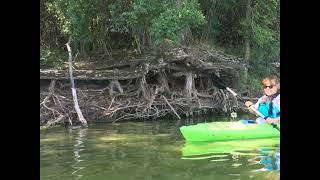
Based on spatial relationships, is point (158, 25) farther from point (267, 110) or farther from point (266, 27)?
point (266, 27)

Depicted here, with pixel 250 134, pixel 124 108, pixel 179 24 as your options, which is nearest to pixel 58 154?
pixel 250 134

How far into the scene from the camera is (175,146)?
10859mm

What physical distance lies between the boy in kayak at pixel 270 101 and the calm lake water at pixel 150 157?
563 mm

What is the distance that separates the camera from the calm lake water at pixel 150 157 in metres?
7.96

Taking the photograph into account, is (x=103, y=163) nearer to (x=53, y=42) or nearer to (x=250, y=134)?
(x=250, y=134)

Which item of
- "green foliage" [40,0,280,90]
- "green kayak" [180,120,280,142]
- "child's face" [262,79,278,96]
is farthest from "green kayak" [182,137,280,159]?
"green foliage" [40,0,280,90]

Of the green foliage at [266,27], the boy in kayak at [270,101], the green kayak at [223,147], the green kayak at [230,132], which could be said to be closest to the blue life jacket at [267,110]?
the boy in kayak at [270,101]

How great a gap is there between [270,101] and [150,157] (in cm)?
301

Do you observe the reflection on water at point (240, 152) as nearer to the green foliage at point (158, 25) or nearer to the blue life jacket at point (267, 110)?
the blue life jacket at point (267, 110)

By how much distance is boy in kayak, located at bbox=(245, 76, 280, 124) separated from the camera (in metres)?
10.2

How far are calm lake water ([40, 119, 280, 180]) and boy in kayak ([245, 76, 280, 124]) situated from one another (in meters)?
0.56

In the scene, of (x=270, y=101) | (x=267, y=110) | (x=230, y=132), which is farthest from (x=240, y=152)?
(x=267, y=110)
